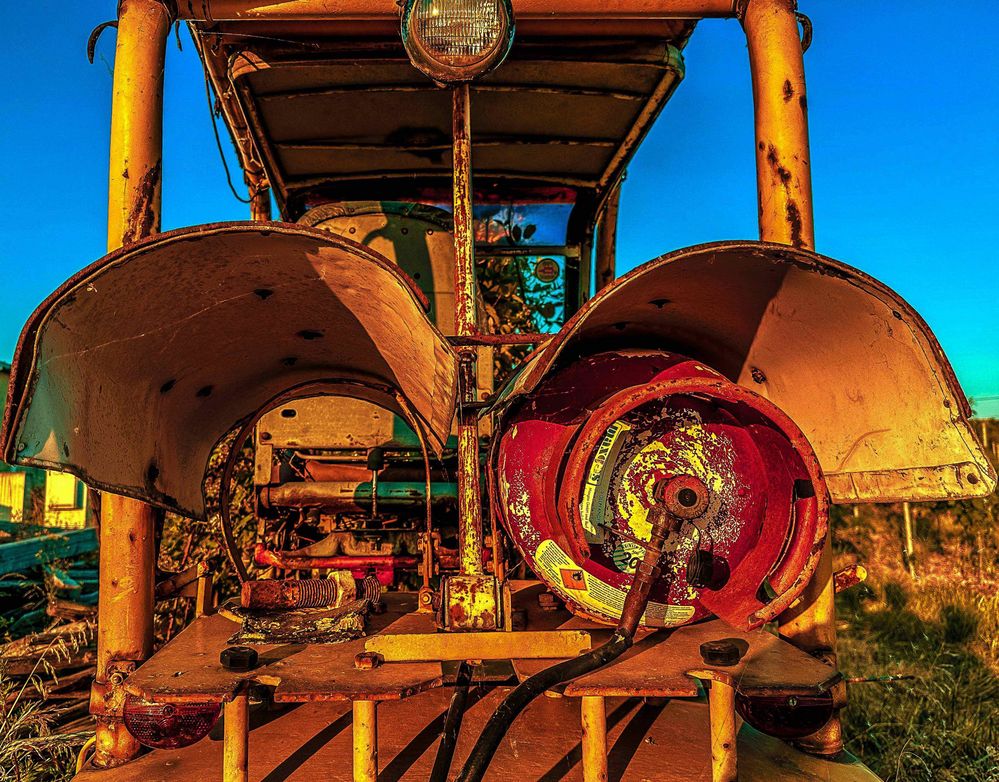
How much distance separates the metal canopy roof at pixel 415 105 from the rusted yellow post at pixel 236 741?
2.18 metres

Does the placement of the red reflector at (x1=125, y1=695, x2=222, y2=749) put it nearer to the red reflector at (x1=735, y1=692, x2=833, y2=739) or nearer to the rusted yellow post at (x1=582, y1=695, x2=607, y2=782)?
the rusted yellow post at (x1=582, y1=695, x2=607, y2=782)

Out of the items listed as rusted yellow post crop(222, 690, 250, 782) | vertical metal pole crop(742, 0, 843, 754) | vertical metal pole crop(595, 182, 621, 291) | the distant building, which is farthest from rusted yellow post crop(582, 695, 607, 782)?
the distant building

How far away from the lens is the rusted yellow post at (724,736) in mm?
1825

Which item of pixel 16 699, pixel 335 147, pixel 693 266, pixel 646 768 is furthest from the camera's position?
pixel 335 147

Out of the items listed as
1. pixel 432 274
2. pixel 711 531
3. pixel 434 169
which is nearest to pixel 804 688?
pixel 711 531

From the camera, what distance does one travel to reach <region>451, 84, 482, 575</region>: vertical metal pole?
2.24m

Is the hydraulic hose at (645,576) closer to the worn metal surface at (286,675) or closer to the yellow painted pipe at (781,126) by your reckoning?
the worn metal surface at (286,675)

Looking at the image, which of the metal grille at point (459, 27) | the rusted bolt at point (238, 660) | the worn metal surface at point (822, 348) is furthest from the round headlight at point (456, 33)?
the rusted bolt at point (238, 660)

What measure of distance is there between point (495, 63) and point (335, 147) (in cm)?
231

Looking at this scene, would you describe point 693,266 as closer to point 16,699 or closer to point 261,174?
point 261,174

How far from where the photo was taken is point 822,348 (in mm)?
2385

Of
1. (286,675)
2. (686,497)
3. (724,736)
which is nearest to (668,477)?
(686,497)

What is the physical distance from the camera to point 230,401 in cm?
329

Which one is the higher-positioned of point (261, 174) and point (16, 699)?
point (261, 174)
